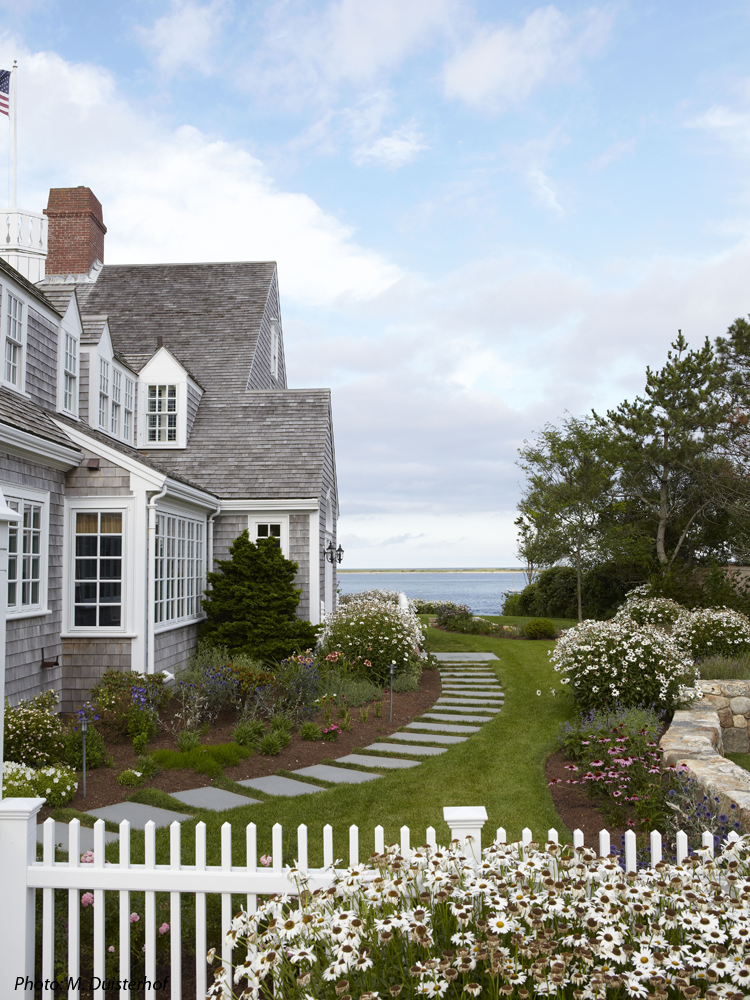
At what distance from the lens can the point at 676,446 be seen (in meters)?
20.4

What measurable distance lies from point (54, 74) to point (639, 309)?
43.1 feet

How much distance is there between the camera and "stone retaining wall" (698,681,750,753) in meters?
9.34

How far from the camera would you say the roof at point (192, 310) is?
1683 centimetres

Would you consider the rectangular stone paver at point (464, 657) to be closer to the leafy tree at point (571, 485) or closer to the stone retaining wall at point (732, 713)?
the leafy tree at point (571, 485)

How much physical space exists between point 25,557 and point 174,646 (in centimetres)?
312

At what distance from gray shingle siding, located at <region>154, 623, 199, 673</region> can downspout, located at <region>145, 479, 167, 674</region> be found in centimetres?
29

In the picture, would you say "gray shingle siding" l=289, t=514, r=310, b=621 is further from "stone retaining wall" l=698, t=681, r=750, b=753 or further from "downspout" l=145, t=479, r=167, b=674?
"stone retaining wall" l=698, t=681, r=750, b=753

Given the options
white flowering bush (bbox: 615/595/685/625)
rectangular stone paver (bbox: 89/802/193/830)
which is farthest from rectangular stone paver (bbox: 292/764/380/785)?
white flowering bush (bbox: 615/595/685/625)

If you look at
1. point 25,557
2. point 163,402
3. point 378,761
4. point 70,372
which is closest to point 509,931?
point 378,761

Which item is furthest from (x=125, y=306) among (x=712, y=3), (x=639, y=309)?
(x=712, y=3)

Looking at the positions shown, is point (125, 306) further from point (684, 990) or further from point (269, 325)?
point (684, 990)

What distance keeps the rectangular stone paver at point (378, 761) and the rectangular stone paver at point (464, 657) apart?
695cm

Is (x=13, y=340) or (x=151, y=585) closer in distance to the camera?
(x=13, y=340)

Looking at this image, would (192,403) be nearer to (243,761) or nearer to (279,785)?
(243,761)
